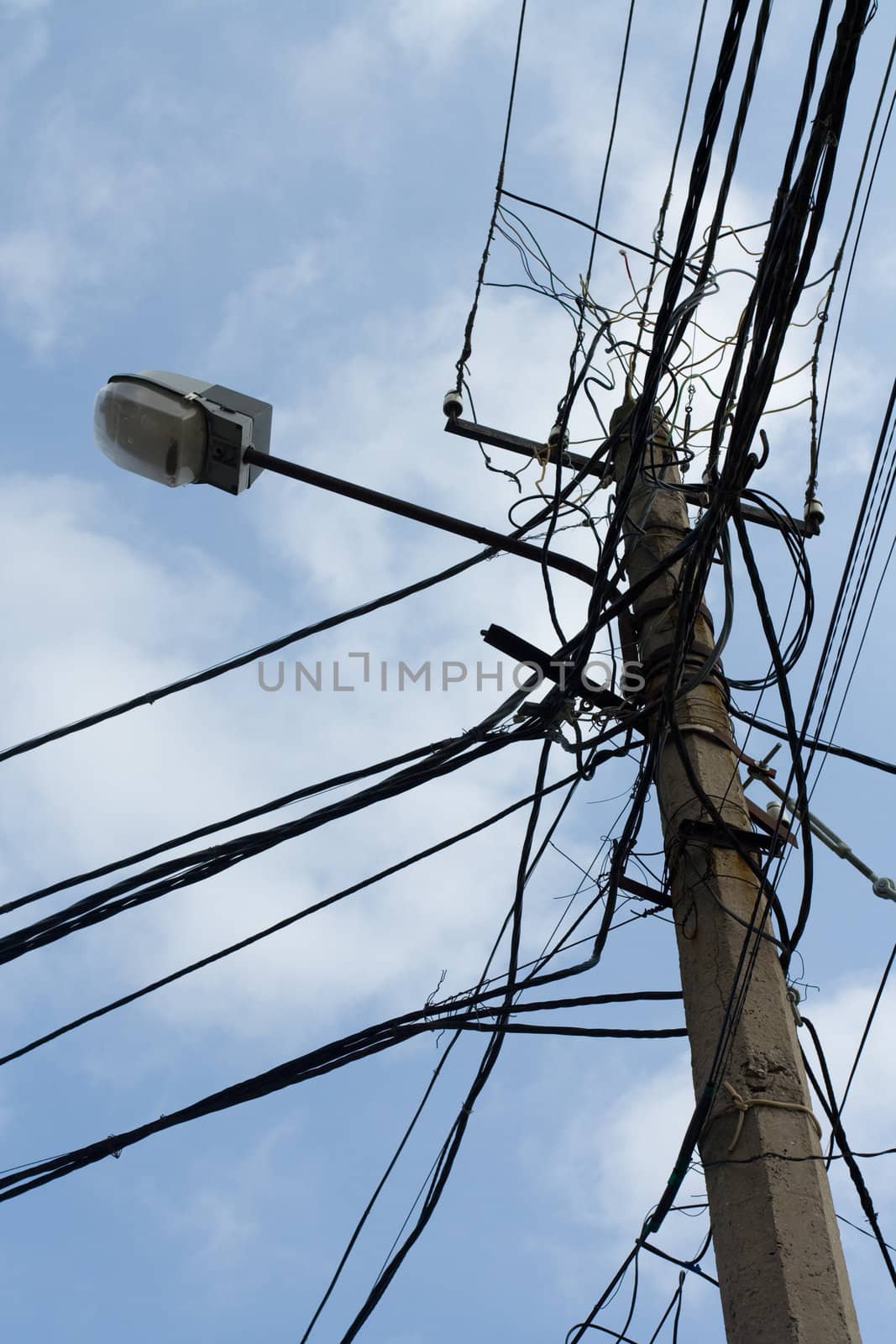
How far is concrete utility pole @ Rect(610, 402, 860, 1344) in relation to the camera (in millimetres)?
2514

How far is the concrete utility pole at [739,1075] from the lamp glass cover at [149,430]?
155 centimetres

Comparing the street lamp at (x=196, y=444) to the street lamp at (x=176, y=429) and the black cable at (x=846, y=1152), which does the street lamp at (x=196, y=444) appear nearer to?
the street lamp at (x=176, y=429)

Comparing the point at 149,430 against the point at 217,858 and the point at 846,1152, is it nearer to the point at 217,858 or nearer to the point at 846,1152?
the point at 217,858

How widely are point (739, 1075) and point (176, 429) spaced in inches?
101

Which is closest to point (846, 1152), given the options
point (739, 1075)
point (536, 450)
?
point (739, 1075)

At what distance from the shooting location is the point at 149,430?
13.3 feet

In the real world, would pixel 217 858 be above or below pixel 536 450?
below

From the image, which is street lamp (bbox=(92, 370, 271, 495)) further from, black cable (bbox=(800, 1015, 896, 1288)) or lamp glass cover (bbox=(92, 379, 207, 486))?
black cable (bbox=(800, 1015, 896, 1288))

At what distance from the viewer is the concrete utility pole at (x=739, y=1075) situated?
2514 millimetres

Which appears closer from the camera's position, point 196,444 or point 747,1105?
point 747,1105

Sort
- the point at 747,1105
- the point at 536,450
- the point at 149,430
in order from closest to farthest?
the point at 747,1105
the point at 149,430
the point at 536,450

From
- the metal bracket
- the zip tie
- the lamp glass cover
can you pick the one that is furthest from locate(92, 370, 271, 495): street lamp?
the zip tie

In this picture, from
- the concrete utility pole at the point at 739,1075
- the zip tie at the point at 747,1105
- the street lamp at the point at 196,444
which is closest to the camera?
the concrete utility pole at the point at 739,1075

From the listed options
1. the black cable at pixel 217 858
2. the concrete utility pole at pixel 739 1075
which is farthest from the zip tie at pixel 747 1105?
the black cable at pixel 217 858
